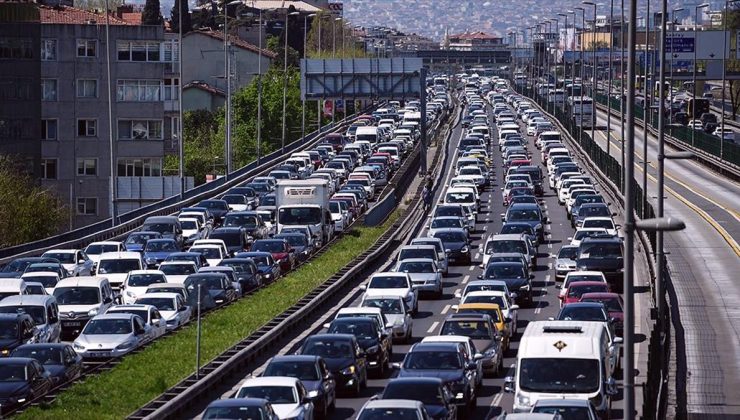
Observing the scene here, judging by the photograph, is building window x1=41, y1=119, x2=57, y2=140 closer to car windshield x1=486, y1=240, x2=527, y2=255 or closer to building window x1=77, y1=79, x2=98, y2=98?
building window x1=77, y1=79, x2=98, y2=98

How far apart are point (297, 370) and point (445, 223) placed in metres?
32.3

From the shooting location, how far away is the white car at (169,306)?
44.4 m

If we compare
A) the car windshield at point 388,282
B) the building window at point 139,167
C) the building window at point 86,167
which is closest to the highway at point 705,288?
the car windshield at point 388,282

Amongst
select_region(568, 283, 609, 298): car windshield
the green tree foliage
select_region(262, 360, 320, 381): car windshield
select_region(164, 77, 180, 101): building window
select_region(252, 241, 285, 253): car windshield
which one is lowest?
the green tree foliage

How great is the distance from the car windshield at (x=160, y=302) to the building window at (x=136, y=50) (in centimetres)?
6694

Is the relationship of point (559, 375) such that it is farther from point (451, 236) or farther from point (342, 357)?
point (451, 236)

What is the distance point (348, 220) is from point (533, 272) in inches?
724

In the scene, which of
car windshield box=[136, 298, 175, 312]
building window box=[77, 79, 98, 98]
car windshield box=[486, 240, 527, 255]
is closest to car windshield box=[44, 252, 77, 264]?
car windshield box=[136, 298, 175, 312]

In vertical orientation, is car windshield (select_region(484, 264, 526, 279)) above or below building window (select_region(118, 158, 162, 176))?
above

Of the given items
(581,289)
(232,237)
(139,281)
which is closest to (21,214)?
(232,237)

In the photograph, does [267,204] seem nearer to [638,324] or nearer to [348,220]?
[348,220]

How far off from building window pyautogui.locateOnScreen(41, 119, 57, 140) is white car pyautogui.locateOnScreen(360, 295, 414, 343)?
66.6m

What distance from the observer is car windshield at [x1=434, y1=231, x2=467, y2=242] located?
60.6m

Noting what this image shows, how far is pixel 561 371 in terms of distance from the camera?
30.6 metres
